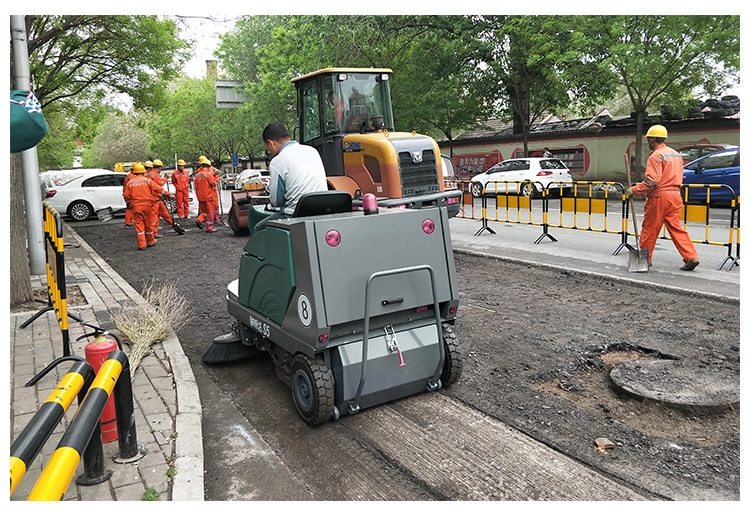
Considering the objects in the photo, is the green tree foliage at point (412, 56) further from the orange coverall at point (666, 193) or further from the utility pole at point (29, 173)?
the orange coverall at point (666, 193)

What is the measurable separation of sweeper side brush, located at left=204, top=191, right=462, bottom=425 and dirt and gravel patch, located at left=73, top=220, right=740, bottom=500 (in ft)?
1.96

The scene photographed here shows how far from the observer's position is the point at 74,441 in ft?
8.13

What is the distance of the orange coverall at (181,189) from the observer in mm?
17844

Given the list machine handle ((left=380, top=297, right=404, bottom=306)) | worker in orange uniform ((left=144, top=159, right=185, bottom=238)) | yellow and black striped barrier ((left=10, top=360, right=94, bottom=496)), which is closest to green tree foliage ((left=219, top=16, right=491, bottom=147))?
worker in orange uniform ((left=144, top=159, right=185, bottom=238))

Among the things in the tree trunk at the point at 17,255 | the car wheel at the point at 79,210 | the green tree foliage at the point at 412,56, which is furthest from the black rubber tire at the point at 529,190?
the car wheel at the point at 79,210

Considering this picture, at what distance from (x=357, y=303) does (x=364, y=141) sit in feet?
23.6

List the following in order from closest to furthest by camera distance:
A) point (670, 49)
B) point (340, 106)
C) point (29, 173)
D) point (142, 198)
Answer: point (29, 173)
point (340, 106)
point (142, 198)
point (670, 49)

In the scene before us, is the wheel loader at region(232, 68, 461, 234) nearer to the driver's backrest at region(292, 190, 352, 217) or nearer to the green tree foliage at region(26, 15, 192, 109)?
the driver's backrest at region(292, 190, 352, 217)

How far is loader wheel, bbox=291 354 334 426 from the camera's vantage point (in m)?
4.10

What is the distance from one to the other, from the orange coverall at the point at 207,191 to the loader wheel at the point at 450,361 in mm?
11619

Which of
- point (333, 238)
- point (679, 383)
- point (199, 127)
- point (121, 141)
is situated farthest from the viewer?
point (121, 141)

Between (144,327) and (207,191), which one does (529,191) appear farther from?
(144,327)

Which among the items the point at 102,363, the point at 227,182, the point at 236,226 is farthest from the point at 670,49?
the point at 227,182

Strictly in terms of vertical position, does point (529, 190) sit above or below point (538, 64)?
below
